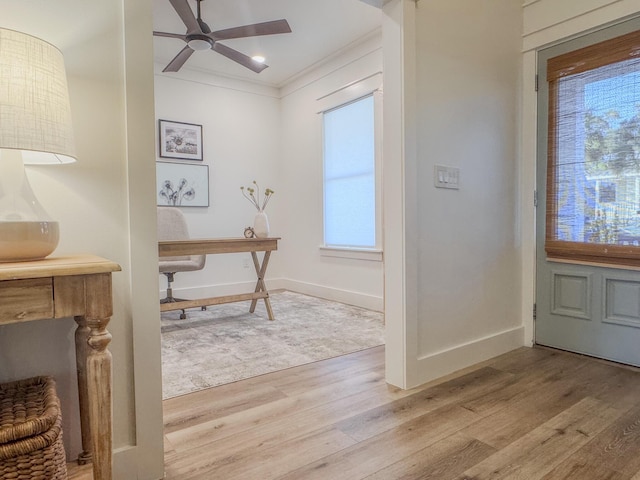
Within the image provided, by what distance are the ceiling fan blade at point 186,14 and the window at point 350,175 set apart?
184 centimetres

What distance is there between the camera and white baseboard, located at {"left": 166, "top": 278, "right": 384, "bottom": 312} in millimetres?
4055

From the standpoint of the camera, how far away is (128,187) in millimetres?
1273

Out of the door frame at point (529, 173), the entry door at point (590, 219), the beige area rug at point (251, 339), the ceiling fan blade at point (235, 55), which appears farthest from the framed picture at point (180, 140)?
the entry door at point (590, 219)

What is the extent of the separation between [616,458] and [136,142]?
2.04m

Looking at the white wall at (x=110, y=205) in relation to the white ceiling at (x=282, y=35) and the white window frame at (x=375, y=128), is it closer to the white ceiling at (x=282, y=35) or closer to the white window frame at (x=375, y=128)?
the white ceiling at (x=282, y=35)

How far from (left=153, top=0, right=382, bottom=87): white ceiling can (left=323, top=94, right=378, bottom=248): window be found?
2.16 ft

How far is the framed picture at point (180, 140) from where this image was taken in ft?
14.5

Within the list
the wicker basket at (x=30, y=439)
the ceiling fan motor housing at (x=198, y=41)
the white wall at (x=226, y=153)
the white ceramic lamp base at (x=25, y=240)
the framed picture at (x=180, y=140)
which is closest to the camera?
the wicker basket at (x=30, y=439)

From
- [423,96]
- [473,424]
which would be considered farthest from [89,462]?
[423,96]

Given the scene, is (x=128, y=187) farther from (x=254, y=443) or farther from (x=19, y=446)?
(x=254, y=443)

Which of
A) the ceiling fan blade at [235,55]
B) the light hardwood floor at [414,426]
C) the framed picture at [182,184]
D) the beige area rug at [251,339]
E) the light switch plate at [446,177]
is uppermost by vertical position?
the ceiling fan blade at [235,55]

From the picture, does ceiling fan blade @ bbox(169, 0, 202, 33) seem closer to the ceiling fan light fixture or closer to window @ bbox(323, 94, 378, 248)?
the ceiling fan light fixture

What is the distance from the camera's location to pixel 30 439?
883mm

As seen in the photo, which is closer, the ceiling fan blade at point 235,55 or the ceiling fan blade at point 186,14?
the ceiling fan blade at point 186,14
